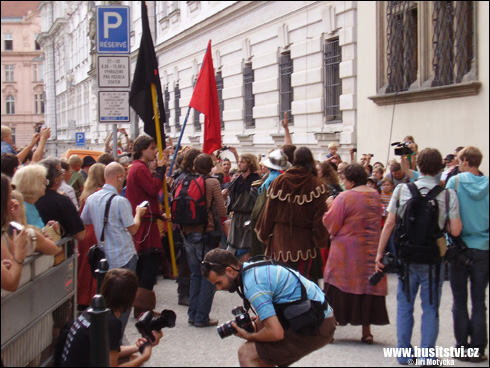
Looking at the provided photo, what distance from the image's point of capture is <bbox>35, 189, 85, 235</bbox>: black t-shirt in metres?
5.80

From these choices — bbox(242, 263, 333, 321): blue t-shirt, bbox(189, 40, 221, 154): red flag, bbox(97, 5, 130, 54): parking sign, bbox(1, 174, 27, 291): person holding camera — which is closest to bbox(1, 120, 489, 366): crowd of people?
bbox(242, 263, 333, 321): blue t-shirt

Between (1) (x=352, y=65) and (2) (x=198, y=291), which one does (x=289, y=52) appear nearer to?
(1) (x=352, y=65)

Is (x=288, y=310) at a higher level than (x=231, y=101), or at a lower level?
lower

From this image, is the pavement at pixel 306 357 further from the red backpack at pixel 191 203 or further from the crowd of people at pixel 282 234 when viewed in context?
the red backpack at pixel 191 203

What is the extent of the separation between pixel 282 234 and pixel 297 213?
0.88ft

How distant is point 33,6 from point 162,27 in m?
78.5

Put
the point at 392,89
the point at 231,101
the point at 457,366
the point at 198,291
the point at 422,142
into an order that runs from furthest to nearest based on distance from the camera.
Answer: the point at 231,101 → the point at 392,89 → the point at 422,142 → the point at 198,291 → the point at 457,366

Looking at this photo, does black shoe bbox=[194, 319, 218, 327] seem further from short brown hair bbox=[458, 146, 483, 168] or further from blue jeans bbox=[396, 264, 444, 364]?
short brown hair bbox=[458, 146, 483, 168]

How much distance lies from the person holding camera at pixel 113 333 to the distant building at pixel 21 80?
8850cm

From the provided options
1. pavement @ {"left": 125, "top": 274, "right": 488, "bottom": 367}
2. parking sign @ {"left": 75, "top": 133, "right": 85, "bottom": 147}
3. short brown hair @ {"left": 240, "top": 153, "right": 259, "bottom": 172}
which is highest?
parking sign @ {"left": 75, "top": 133, "right": 85, "bottom": 147}

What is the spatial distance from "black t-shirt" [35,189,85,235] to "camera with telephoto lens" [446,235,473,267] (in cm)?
321

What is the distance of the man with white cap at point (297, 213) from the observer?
23.2 feet

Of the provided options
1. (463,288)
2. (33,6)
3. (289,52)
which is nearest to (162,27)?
(289,52)

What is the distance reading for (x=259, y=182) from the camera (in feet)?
26.8
